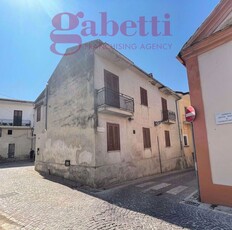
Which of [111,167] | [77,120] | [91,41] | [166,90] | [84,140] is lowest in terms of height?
[111,167]

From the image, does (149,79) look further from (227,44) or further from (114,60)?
(227,44)

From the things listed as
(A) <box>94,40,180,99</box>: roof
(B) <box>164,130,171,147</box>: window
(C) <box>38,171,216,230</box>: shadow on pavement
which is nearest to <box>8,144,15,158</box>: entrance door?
(C) <box>38,171,216,230</box>: shadow on pavement

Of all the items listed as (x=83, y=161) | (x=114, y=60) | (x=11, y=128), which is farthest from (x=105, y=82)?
(x=11, y=128)

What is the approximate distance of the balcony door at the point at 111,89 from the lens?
32.0 ft

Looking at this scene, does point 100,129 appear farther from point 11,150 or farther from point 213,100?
point 11,150

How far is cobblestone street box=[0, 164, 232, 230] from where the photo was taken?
4379 mm

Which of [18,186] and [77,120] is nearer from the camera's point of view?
[18,186]

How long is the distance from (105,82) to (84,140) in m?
3.51

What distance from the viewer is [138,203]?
5914 millimetres

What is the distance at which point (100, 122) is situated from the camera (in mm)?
9398

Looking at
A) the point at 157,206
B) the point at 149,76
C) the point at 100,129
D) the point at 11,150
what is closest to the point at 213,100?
the point at 157,206

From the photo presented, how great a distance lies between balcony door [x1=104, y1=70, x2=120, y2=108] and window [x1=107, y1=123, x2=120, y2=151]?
122cm

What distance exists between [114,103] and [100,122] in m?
1.46

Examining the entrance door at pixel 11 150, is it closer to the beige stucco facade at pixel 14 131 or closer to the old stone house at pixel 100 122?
the beige stucco facade at pixel 14 131
